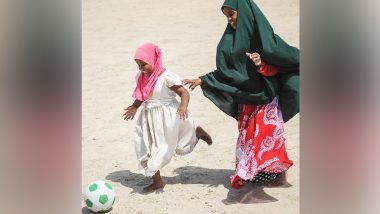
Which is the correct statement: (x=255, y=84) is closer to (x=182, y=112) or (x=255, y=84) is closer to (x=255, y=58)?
(x=255, y=58)

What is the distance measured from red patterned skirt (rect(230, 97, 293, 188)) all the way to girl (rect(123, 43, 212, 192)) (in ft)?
1.69

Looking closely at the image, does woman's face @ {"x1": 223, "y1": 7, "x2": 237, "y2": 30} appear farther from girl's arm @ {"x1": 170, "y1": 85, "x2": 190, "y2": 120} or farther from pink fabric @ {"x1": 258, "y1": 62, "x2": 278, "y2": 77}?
girl's arm @ {"x1": 170, "y1": 85, "x2": 190, "y2": 120}

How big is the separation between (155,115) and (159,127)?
4.0 inches

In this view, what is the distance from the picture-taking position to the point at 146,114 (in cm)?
422

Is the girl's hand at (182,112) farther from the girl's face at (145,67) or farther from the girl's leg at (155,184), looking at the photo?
the girl's leg at (155,184)

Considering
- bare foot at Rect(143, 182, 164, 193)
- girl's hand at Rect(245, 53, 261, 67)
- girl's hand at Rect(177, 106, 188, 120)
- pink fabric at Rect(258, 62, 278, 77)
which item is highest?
girl's hand at Rect(245, 53, 261, 67)

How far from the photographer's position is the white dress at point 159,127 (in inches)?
162

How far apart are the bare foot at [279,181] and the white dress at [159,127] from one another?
2.76 feet

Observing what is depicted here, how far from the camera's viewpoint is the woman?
3885mm

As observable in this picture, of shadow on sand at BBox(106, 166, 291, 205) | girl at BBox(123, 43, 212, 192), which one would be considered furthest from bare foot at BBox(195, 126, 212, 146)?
shadow on sand at BBox(106, 166, 291, 205)

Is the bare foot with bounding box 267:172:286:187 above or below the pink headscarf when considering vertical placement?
below
